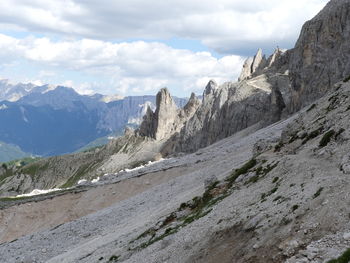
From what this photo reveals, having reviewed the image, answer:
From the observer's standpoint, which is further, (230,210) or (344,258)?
(230,210)

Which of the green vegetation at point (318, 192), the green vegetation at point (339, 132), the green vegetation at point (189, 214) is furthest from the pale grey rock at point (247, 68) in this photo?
the green vegetation at point (318, 192)

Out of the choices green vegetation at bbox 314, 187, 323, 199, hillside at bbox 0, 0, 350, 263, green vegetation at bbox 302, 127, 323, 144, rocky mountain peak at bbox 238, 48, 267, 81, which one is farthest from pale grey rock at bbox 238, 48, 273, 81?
green vegetation at bbox 314, 187, 323, 199

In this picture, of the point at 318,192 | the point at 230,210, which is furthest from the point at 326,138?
the point at 318,192

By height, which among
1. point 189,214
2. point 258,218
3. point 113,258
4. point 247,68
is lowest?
point 113,258

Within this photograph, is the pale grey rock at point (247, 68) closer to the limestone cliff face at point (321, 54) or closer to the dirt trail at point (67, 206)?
the limestone cliff face at point (321, 54)

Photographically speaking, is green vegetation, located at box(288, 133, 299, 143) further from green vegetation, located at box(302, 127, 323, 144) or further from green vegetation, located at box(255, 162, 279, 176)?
green vegetation, located at box(255, 162, 279, 176)

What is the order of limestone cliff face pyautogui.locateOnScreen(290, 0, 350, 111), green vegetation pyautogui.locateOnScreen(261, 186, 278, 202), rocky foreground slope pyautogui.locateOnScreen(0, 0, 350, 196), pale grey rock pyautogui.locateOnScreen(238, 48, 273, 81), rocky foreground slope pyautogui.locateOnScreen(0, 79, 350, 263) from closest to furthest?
rocky foreground slope pyautogui.locateOnScreen(0, 79, 350, 263) → green vegetation pyautogui.locateOnScreen(261, 186, 278, 202) → limestone cliff face pyautogui.locateOnScreen(290, 0, 350, 111) → rocky foreground slope pyautogui.locateOnScreen(0, 0, 350, 196) → pale grey rock pyautogui.locateOnScreen(238, 48, 273, 81)

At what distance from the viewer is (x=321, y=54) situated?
303ft

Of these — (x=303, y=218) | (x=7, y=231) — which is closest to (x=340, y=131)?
(x=303, y=218)

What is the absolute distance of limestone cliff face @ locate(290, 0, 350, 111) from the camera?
85875 millimetres

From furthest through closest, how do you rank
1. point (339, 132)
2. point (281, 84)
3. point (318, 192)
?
point (281, 84) < point (339, 132) < point (318, 192)

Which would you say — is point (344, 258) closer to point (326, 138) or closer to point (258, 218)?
point (258, 218)

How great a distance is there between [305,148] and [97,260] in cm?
1786

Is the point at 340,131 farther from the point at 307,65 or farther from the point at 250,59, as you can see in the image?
the point at 250,59
